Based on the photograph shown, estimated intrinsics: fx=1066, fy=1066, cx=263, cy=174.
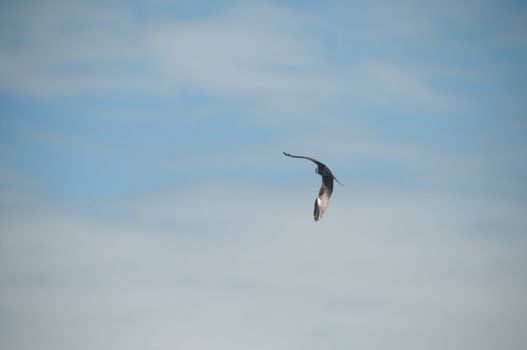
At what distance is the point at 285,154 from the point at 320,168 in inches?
309

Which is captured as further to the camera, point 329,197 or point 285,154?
point 329,197

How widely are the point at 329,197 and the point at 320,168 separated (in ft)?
10.3

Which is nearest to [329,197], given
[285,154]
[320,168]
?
[320,168]

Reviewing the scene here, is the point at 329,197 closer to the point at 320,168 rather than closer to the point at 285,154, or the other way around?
the point at 320,168

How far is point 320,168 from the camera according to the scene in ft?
321

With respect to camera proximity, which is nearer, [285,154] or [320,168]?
[285,154]

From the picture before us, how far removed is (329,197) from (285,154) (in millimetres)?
10103

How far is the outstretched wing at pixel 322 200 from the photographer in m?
97.6

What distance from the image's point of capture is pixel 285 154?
90.9 metres

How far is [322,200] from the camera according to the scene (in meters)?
98.3

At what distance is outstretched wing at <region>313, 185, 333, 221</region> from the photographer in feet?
320
